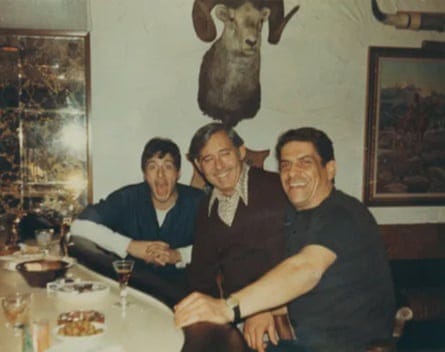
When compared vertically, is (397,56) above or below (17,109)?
above

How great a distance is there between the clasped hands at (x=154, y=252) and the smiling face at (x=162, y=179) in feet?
1.08

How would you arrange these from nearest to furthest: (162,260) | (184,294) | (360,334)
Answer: (184,294) < (360,334) < (162,260)

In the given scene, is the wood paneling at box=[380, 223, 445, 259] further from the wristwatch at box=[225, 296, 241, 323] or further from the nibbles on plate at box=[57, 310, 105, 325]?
the nibbles on plate at box=[57, 310, 105, 325]

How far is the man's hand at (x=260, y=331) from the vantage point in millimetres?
2371

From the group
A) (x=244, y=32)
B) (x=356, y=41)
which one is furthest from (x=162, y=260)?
(x=356, y=41)

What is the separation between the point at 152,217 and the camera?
339 centimetres

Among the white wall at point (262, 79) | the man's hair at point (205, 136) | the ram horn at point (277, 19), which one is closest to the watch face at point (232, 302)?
the man's hair at point (205, 136)

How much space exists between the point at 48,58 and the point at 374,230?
2.93m

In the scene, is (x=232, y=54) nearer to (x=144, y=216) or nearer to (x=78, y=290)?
(x=144, y=216)

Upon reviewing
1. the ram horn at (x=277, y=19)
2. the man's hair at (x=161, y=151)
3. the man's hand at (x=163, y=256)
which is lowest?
the man's hand at (x=163, y=256)

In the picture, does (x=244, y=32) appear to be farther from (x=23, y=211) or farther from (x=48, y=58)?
(x=23, y=211)

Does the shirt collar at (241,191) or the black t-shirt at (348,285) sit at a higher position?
the shirt collar at (241,191)

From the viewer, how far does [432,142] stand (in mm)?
4742

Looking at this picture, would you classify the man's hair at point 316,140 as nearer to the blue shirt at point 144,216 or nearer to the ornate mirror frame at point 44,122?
the blue shirt at point 144,216
